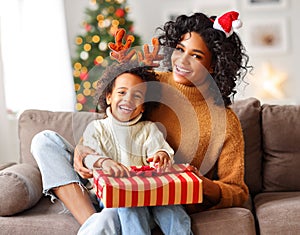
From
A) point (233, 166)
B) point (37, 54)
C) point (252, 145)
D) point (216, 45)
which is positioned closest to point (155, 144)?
point (233, 166)

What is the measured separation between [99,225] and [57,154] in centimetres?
40

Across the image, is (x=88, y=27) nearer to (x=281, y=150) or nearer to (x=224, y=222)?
(x=281, y=150)

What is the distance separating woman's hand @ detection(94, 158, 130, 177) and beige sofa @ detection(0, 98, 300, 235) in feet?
0.98

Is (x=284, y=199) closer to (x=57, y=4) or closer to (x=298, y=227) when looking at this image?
(x=298, y=227)

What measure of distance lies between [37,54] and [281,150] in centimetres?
212

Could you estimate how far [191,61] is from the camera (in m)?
2.25

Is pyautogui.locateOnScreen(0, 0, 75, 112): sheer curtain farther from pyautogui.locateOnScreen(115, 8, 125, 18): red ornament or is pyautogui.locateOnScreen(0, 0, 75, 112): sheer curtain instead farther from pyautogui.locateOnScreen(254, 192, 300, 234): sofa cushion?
pyautogui.locateOnScreen(254, 192, 300, 234): sofa cushion

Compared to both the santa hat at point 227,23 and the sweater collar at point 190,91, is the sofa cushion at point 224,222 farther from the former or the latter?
the santa hat at point 227,23

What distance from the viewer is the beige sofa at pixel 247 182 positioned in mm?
2164

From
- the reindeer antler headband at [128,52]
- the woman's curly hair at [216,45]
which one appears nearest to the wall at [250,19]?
the woman's curly hair at [216,45]

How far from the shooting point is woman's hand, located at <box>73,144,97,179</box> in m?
2.12

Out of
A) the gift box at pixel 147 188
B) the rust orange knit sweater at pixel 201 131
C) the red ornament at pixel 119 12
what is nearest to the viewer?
the gift box at pixel 147 188

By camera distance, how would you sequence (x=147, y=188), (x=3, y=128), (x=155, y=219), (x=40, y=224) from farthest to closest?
(x=3, y=128)
(x=40, y=224)
(x=155, y=219)
(x=147, y=188)

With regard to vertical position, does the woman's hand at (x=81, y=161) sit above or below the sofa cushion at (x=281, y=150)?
above
